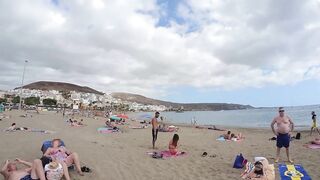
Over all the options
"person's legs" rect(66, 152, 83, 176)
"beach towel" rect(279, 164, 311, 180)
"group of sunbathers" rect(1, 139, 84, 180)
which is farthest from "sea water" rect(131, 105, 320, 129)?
"group of sunbathers" rect(1, 139, 84, 180)

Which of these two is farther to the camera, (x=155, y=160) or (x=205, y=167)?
(x=155, y=160)

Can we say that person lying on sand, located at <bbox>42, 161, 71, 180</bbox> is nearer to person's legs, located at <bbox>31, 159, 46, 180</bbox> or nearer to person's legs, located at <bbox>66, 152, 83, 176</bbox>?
person's legs, located at <bbox>31, 159, 46, 180</bbox>

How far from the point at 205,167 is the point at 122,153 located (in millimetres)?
3075

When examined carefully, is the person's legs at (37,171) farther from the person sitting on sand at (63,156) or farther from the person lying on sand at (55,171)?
the person sitting on sand at (63,156)

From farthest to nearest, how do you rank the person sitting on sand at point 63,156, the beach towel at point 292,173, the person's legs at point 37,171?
the person sitting on sand at point 63,156 → the beach towel at point 292,173 → the person's legs at point 37,171

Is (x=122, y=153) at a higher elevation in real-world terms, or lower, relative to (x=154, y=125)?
lower

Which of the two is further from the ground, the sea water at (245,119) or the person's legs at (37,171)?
the sea water at (245,119)

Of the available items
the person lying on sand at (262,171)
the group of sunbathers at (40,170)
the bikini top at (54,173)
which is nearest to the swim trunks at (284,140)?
the person lying on sand at (262,171)

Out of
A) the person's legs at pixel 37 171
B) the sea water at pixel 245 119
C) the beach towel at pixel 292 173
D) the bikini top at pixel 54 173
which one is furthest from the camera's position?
the sea water at pixel 245 119

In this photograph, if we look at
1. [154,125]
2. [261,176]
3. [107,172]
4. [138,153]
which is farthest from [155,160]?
[261,176]

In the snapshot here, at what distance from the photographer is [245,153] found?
11.0 m

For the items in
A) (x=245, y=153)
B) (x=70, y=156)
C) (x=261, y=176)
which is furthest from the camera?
(x=245, y=153)

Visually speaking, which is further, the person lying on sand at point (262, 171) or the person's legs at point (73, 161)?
the person's legs at point (73, 161)

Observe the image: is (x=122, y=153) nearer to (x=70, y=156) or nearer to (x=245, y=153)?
(x=70, y=156)
